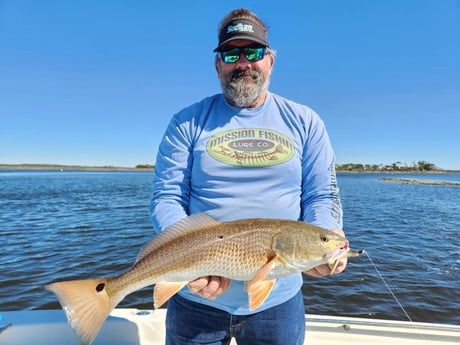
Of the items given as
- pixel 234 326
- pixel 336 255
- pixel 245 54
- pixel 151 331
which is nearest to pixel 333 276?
pixel 151 331

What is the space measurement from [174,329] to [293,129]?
6.27 feet

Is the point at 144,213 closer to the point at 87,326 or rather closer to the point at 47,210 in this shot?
the point at 47,210

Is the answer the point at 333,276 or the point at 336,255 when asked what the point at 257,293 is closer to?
the point at 336,255

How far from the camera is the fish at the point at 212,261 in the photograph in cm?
213

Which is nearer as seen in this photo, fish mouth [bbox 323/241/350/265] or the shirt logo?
fish mouth [bbox 323/241/350/265]

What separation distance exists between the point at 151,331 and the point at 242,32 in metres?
3.78

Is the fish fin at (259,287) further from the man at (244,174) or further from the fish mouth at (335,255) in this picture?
the fish mouth at (335,255)

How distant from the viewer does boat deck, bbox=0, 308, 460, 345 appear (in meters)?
3.76

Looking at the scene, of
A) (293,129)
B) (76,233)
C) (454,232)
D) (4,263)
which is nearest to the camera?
(293,129)

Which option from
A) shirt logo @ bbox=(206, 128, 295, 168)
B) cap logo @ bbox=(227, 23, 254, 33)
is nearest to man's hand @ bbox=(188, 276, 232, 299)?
shirt logo @ bbox=(206, 128, 295, 168)

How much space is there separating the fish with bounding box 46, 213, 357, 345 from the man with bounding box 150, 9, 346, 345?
208 mm

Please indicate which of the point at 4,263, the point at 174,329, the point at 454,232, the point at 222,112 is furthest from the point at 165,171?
the point at 454,232

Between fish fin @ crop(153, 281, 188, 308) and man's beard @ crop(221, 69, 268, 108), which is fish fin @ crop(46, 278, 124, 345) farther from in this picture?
man's beard @ crop(221, 69, 268, 108)

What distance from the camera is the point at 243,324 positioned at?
2441mm
